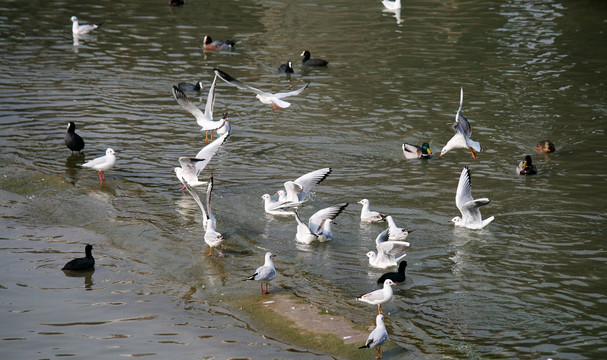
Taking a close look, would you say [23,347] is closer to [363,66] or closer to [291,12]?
[363,66]

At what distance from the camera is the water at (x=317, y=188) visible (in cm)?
998

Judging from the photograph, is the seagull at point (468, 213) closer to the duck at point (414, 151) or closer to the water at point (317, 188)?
the water at point (317, 188)

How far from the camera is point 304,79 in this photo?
23.9 metres

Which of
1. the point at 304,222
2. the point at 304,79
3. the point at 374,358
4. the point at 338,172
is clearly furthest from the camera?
the point at 304,79

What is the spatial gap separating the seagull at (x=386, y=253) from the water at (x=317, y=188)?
0.73 ft

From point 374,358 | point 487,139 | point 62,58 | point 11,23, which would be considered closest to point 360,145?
point 487,139

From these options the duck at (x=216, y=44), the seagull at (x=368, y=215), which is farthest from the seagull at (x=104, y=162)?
the duck at (x=216, y=44)

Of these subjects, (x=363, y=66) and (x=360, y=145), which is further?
(x=363, y=66)

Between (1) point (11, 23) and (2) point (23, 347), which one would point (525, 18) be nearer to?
(1) point (11, 23)

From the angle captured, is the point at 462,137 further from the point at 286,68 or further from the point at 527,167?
the point at 286,68

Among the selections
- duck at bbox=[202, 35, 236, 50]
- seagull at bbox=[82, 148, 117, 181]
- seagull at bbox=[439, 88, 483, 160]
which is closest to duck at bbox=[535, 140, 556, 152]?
seagull at bbox=[439, 88, 483, 160]

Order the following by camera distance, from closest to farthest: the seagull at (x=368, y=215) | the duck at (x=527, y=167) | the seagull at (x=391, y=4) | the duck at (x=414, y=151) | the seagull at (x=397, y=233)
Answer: the seagull at (x=397, y=233), the seagull at (x=368, y=215), the duck at (x=527, y=167), the duck at (x=414, y=151), the seagull at (x=391, y=4)

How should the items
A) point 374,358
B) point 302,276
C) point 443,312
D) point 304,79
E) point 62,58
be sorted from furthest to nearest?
point 62,58, point 304,79, point 302,276, point 443,312, point 374,358

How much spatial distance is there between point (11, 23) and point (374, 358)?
88.6ft
